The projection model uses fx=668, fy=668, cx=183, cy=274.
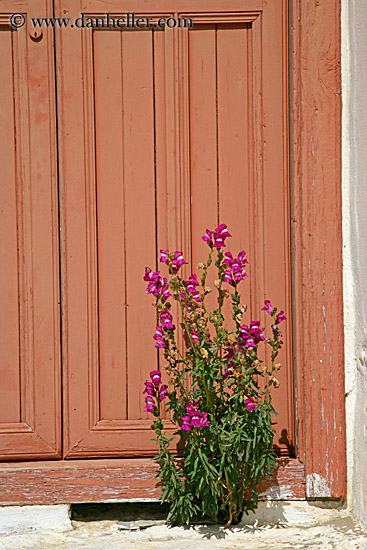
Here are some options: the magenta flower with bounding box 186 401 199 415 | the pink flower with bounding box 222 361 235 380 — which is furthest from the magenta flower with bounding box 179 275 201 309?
the magenta flower with bounding box 186 401 199 415

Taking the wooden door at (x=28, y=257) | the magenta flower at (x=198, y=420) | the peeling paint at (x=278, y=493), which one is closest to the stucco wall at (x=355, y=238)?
the peeling paint at (x=278, y=493)

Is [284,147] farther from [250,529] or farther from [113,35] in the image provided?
[250,529]

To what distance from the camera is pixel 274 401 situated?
9.32ft

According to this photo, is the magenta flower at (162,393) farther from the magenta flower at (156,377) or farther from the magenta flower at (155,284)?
the magenta flower at (155,284)

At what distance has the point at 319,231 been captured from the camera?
8.92ft

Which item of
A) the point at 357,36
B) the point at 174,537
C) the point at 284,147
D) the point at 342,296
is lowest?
the point at 174,537

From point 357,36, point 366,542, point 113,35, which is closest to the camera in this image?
point 366,542

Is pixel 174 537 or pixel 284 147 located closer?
pixel 174 537

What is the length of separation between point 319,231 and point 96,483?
1390mm

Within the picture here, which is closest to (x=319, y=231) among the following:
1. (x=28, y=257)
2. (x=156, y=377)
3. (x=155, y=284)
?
(x=155, y=284)

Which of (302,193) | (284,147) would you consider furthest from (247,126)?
(302,193)

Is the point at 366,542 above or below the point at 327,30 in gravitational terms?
below

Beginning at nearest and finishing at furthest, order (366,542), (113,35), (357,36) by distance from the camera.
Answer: (366,542) < (357,36) < (113,35)

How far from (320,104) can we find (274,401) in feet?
4.09
